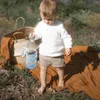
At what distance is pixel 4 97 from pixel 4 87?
0.27 m

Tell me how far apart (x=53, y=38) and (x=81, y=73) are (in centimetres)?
115

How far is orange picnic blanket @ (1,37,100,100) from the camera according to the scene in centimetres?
466

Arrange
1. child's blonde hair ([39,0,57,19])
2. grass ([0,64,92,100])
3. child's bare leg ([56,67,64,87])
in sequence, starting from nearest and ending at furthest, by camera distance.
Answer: child's blonde hair ([39,0,57,19]) → grass ([0,64,92,100]) → child's bare leg ([56,67,64,87])

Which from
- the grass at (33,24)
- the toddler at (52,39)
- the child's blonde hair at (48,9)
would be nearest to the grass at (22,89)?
the grass at (33,24)

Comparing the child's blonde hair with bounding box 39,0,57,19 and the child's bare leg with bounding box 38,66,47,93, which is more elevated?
the child's blonde hair with bounding box 39,0,57,19

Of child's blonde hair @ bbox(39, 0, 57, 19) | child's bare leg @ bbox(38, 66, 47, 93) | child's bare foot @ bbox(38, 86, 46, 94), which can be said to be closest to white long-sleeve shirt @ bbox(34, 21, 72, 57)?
child's blonde hair @ bbox(39, 0, 57, 19)

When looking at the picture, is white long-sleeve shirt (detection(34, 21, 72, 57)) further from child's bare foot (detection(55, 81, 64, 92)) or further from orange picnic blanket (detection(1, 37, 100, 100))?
orange picnic blanket (detection(1, 37, 100, 100))

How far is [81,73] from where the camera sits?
5.09 meters

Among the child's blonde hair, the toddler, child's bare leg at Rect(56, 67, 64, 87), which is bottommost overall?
child's bare leg at Rect(56, 67, 64, 87)

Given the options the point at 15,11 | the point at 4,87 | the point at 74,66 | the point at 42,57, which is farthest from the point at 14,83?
the point at 15,11

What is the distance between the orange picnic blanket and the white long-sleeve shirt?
708 millimetres

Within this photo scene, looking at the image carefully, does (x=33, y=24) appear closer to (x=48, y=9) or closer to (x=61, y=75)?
(x=61, y=75)

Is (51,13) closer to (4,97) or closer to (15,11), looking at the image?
(4,97)

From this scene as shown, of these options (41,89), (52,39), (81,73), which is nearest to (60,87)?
(41,89)
